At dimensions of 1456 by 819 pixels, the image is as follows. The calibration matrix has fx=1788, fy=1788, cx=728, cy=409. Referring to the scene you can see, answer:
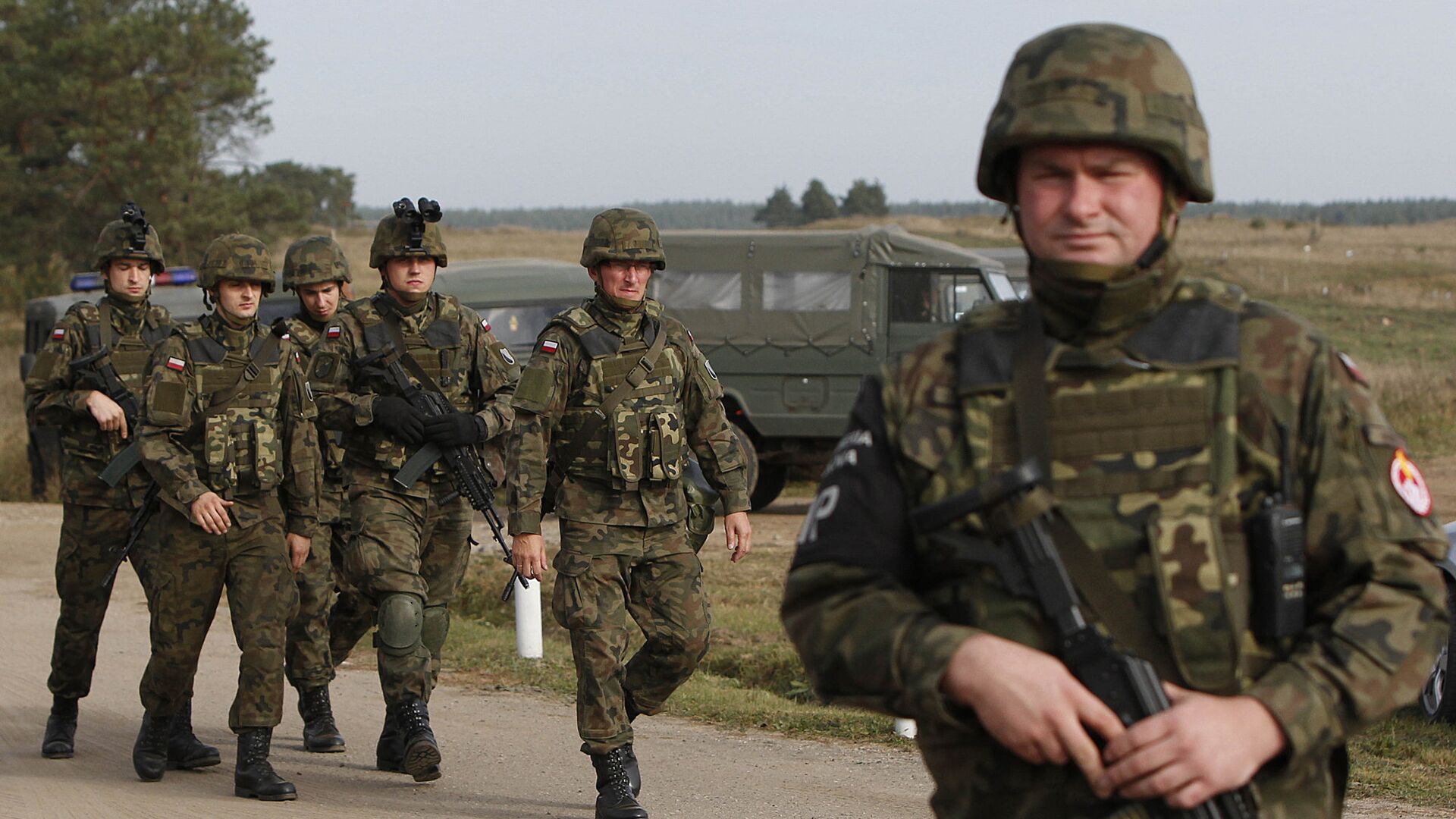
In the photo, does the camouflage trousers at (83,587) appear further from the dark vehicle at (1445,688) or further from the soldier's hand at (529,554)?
the dark vehicle at (1445,688)

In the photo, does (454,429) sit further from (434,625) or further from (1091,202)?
(1091,202)

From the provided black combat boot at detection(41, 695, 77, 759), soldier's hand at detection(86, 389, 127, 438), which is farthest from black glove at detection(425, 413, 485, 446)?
black combat boot at detection(41, 695, 77, 759)

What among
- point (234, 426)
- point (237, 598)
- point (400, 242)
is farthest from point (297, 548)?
point (400, 242)

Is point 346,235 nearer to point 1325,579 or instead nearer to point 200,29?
point 200,29

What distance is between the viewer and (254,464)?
22.9 feet

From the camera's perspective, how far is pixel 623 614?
6.46 m

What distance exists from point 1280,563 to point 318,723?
6.33 metres

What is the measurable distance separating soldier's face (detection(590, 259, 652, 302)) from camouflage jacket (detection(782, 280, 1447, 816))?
4230 millimetres

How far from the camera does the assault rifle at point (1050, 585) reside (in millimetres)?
2139

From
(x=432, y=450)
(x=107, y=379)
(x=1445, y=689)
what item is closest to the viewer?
(x=432, y=450)

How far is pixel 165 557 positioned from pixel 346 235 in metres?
76.9

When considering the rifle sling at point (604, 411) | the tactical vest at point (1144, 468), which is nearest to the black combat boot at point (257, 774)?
the rifle sling at point (604, 411)

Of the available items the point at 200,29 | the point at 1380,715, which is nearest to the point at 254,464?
the point at 1380,715

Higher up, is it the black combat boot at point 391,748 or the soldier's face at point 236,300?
the soldier's face at point 236,300
